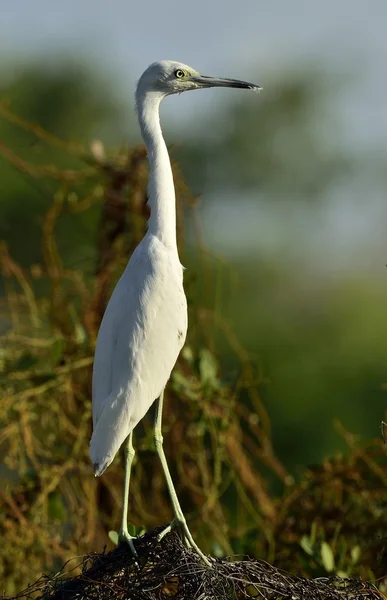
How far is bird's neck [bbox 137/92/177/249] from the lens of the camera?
3.66 meters

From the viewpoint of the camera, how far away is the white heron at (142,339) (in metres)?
3.38

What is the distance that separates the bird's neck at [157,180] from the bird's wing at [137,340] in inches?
4.0

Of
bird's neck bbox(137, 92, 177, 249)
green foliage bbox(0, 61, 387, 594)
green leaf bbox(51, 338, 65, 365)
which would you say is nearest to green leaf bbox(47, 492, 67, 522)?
green foliage bbox(0, 61, 387, 594)

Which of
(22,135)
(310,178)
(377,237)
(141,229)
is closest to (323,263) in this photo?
Result: (377,237)

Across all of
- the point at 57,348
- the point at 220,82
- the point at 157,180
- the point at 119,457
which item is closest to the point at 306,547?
the point at 119,457

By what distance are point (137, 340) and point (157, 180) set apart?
0.56m

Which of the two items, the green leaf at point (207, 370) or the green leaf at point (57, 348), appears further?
the green leaf at point (207, 370)

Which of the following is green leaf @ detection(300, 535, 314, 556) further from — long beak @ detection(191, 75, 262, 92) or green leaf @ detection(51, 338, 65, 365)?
long beak @ detection(191, 75, 262, 92)

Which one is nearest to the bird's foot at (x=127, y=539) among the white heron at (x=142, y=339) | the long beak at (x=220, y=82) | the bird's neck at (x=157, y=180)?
the white heron at (x=142, y=339)

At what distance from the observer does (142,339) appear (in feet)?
11.5

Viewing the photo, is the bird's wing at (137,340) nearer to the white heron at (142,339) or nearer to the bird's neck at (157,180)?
the white heron at (142,339)

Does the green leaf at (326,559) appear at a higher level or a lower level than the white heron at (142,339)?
lower

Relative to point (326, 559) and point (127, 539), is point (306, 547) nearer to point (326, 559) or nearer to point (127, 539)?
point (326, 559)

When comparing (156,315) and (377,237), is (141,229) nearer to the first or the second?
(156,315)
